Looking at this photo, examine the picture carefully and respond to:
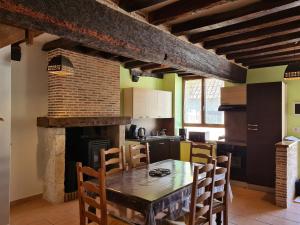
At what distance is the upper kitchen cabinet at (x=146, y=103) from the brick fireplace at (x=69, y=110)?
77cm

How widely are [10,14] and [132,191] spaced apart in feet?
5.64

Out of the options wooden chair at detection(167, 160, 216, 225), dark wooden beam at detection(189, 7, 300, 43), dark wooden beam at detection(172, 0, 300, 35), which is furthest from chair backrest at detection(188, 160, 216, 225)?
dark wooden beam at detection(189, 7, 300, 43)

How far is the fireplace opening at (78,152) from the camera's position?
4238 millimetres

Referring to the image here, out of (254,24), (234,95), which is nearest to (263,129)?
(234,95)

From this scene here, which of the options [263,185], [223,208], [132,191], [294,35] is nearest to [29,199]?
[132,191]

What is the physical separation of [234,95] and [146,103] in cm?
204

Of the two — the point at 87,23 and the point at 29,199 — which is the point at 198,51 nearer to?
the point at 87,23

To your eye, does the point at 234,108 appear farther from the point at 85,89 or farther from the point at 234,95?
the point at 85,89

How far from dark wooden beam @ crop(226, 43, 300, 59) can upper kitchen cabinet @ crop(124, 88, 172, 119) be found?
84.5 inches

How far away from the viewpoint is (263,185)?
4.59 metres

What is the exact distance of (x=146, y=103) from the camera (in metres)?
5.84

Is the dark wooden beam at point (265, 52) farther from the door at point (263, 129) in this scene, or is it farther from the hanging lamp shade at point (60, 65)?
the hanging lamp shade at point (60, 65)

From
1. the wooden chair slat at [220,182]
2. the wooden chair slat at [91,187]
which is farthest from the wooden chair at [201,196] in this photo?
the wooden chair slat at [91,187]

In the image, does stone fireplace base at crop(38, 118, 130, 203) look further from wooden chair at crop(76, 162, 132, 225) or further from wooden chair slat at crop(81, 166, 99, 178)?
wooden chair slat at crop(81, 166, 99, 178)
